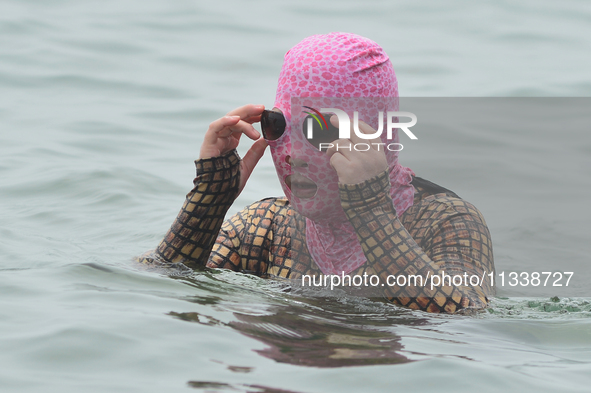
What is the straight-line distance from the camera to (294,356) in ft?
6.50

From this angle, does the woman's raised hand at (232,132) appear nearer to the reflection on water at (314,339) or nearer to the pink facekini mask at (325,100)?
the pink facekini mask at (325,100)

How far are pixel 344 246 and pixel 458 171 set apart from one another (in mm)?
2739

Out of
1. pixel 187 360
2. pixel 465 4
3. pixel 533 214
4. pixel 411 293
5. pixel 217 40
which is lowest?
pixel 187 360

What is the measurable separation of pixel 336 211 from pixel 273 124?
0.42 m

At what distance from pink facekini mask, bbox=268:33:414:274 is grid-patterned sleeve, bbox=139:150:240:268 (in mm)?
277

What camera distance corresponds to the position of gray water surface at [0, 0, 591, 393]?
1942mm

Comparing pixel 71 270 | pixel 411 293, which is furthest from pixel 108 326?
pixel 411 293

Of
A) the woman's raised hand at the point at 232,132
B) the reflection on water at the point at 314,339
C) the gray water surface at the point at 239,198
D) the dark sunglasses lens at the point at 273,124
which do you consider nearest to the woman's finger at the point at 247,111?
the woman's raised hand at the point at 232,132

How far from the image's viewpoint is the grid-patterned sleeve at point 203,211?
2.89 metres

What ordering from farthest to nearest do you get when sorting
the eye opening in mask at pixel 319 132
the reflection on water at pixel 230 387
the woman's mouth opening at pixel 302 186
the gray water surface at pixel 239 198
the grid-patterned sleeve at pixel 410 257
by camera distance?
the woman's mouth opening at pixel 302 186
the eye opening in mask at pixel 319 132
the grid-patterned sleeve at pixel 410 257
the gray water surface at pixel 239 198
the reflection on water at pixel 230 387

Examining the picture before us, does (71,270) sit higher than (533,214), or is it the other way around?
(533,214)

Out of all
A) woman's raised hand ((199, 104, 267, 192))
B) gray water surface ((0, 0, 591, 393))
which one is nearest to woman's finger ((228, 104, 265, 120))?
woman's raised hand ((199, 104, 267, 192))

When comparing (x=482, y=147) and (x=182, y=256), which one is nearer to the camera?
(x=182, y=256)

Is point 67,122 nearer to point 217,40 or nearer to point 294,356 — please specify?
point 217,40
